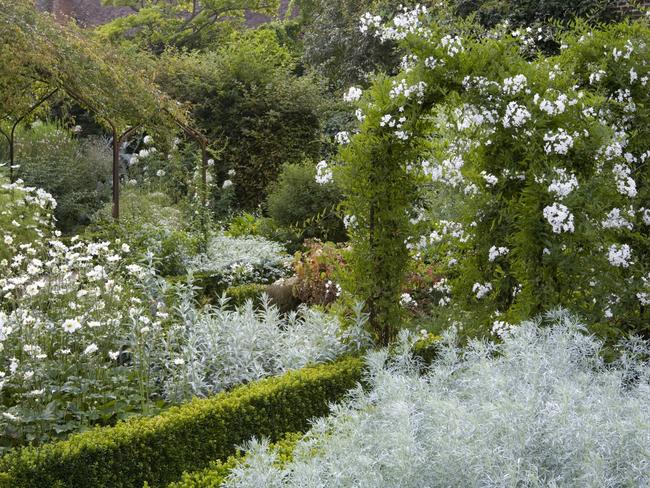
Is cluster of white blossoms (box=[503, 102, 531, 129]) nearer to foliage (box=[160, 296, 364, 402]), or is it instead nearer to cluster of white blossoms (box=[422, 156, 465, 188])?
cluster of white blossoms (box=[422, 156, 465, 188])

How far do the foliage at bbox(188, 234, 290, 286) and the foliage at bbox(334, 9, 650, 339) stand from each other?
126 inches

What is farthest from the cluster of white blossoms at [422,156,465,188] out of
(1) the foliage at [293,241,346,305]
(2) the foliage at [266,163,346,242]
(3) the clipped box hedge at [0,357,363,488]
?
(2) the foliage at [266,163,346,242]

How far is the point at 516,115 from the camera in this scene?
167 inches

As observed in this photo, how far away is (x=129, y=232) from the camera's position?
26.6ft

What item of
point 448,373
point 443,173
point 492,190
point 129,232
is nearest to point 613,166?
point 492,190

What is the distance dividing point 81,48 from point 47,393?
5.30 m

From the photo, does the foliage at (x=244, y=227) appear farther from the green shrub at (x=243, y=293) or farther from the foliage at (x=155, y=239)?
the green shrub at (x=243, y=293)

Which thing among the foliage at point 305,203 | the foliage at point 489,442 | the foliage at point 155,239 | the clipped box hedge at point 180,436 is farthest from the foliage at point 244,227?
the foliage at point 489,442

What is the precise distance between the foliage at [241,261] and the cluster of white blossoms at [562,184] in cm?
424

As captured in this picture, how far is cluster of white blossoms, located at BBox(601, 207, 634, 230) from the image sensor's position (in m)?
4.35

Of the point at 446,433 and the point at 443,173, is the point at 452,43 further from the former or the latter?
the point at 446,433

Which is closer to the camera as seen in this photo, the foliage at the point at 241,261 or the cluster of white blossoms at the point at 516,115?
the cluster of white blossoms at the point at 516,115

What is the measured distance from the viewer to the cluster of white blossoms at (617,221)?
4.35 m

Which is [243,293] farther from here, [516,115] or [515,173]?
[516,115]
